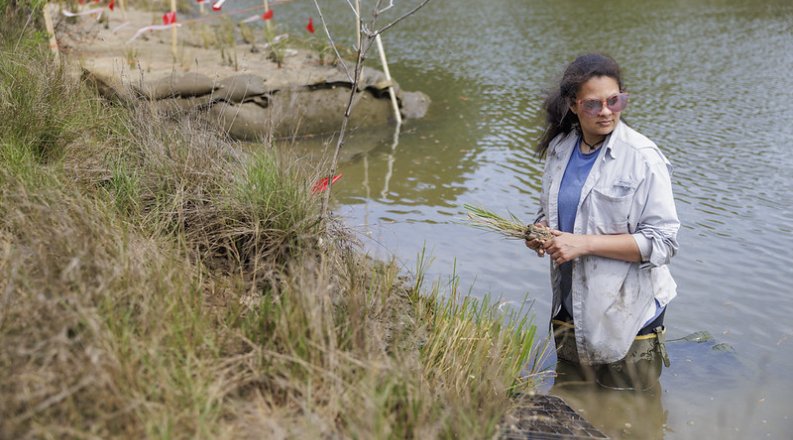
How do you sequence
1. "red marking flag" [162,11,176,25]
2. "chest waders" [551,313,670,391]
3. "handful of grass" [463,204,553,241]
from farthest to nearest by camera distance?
1. "red marking flag" [162,11,176,25]
2. "chest waders" [551,313,670,391]
3. "handful of grass" [463,204,553,241]

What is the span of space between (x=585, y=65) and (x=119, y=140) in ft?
8.74

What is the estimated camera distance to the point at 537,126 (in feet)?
31.6

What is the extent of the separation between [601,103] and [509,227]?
76 centimetres

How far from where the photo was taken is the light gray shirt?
11.4 ft

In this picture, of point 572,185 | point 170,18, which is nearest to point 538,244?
point 572,185

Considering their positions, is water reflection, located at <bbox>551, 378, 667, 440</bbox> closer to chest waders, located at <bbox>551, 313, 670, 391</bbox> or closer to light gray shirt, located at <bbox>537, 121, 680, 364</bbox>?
chest waders, located at <bbox>551, 313, 670, 391</bbox>

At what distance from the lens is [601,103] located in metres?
3.51

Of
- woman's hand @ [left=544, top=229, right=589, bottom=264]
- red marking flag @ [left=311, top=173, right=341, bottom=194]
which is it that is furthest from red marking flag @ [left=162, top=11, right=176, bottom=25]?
woman's hand @ [left=544, top=229, right=589, bottom=264]

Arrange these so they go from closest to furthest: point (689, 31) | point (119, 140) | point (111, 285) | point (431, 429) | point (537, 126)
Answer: point (431, 429), point (111, 285), point (119, 140), point (537, 126), point (689, 31)

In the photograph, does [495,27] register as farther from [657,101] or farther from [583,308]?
[583,308]

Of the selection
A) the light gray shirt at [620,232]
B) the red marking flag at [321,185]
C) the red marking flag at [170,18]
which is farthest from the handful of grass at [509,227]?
the red marking flag at [170,18]

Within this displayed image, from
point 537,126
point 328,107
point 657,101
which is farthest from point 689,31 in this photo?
point 328,107

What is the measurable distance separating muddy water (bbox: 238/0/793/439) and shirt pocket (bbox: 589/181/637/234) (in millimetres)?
709

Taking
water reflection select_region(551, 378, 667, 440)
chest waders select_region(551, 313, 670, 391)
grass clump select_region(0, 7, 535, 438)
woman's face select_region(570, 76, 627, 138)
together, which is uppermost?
woman's face select_region(570, 76, 627, 138)
